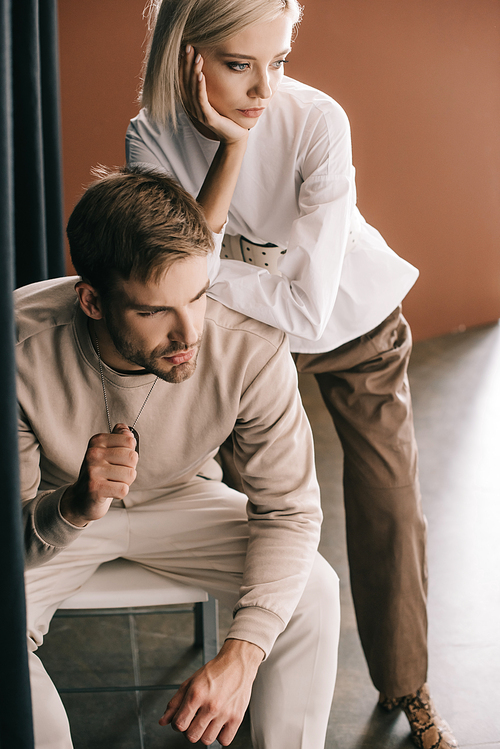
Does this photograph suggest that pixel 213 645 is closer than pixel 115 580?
No

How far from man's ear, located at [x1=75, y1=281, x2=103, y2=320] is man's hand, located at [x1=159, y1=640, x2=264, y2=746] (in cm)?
56

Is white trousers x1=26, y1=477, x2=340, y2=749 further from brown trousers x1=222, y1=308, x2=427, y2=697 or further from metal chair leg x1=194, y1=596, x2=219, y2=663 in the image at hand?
brown trousers x1=222, y1=308, x2=427, y2=697

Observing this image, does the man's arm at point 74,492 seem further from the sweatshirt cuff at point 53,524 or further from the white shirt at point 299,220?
the white shirt at point 299,220

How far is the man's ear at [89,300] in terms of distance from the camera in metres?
1.10

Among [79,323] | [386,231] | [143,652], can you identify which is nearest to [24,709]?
[79,323]

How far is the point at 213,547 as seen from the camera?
1.28 meters

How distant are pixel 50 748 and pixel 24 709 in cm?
24

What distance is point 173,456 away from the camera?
4.14 ft

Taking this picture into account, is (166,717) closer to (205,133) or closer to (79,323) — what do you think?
(79,323)

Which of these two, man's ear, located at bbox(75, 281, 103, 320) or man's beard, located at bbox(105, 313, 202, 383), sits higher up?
man's ear, located at bbox(75, 281, 103, 320)

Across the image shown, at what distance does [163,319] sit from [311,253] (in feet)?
Result: 1.12

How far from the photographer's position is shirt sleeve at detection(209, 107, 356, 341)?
123 centimetres

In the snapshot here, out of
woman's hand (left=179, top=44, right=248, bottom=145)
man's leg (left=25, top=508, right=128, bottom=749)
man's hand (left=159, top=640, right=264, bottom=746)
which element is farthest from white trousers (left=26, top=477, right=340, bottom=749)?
woman's hand (left=179, top=44, right=248, bottom=145)

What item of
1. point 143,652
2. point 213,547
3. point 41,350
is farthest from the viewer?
point 143,652
